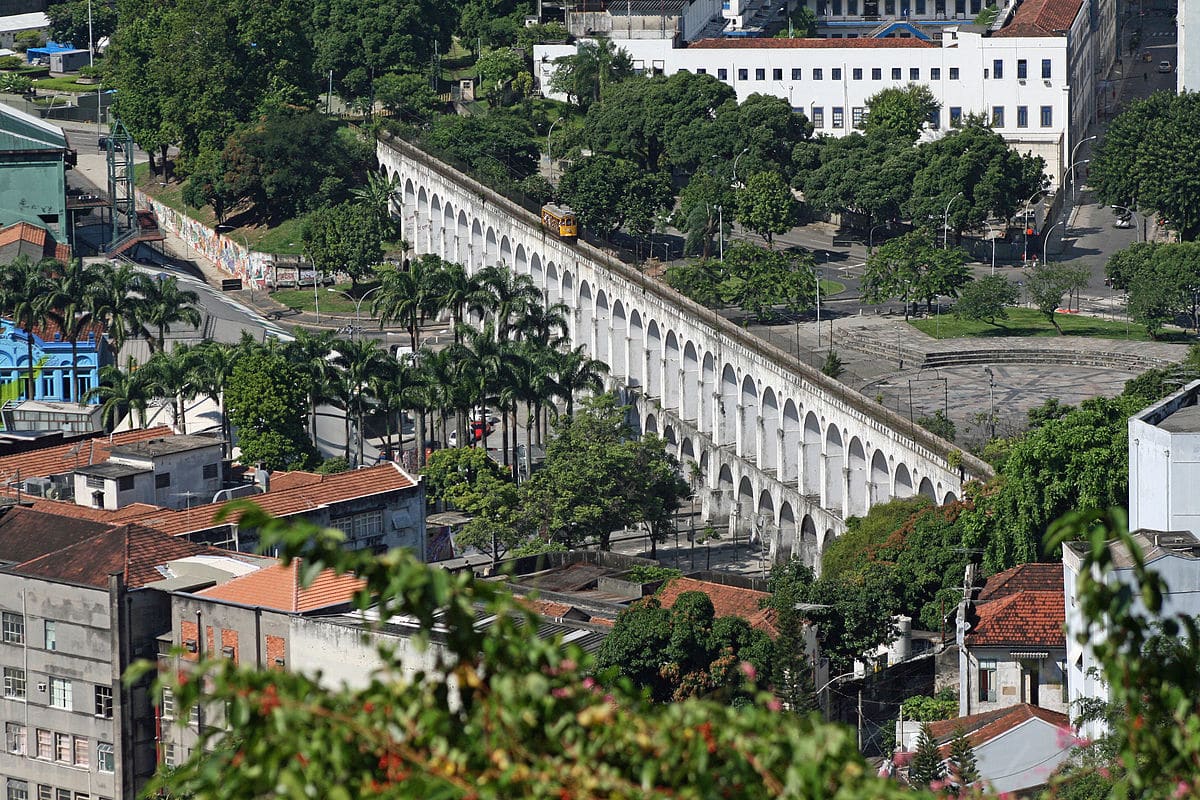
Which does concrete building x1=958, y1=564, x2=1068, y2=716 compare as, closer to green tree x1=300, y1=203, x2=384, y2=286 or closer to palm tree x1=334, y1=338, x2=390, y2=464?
palm tree x1=334, y1=338, x2=390, y2=464

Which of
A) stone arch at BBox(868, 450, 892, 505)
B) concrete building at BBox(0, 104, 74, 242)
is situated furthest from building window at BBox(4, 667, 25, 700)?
concrete building at BBox(0, 104, 74, 242)

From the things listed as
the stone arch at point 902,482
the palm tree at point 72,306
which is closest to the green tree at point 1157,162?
the stone arch at point 902,482

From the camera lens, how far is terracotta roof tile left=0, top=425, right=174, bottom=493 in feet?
324

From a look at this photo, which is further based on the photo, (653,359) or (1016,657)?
(653,359)

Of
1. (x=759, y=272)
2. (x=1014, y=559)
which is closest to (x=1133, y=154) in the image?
(x=759, y=272)

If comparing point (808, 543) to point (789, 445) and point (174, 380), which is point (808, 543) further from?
point (174, 380)

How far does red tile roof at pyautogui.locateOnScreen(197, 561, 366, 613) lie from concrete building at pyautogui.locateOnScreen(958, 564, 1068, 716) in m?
17.6

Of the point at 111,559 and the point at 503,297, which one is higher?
the point at 503,297

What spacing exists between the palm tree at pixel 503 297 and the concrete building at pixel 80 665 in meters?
58.1

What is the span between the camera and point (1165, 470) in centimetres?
6275

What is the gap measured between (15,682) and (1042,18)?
12046cm

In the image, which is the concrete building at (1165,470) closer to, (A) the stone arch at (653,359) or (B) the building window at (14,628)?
(B) the building window at (14,628)

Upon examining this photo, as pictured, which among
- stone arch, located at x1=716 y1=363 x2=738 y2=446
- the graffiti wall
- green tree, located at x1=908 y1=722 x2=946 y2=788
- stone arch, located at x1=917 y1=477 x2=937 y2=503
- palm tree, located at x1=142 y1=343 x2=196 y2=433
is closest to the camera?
green tree, located at x1=908 y1=722 x2=946 y2=788

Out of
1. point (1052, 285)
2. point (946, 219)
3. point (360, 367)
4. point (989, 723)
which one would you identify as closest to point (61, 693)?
point (989, 723)
